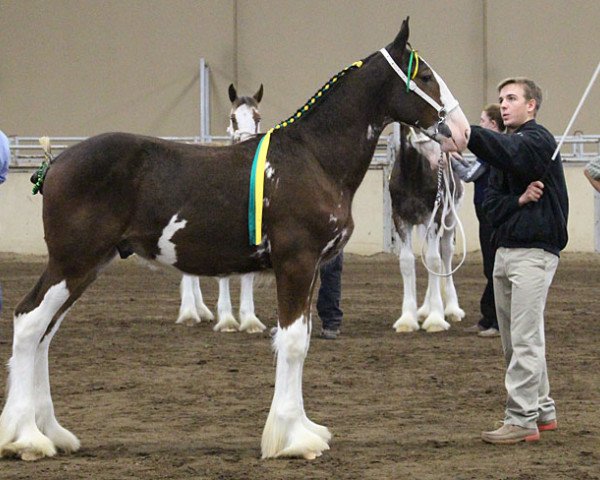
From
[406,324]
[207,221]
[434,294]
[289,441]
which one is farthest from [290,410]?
[434,294]

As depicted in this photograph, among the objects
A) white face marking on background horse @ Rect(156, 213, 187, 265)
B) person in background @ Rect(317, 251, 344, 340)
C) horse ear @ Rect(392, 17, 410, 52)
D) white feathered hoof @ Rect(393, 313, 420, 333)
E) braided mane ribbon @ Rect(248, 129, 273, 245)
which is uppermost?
horse ear @ Rect(392, 17, 410, 52)

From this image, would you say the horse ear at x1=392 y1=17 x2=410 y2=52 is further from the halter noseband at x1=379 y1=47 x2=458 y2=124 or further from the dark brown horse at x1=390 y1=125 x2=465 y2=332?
the dark brown horse at x1=390 y1=125 x2=465 y2=332

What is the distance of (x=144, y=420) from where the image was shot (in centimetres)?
676

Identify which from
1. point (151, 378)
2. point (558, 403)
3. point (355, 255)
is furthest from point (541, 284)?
point (355, 255)

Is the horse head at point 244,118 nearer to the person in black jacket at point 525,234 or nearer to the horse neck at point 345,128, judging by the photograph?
the horse neck at point 345,128

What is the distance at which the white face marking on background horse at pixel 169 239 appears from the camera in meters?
5.91

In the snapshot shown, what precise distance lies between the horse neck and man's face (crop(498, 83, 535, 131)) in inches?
27.8

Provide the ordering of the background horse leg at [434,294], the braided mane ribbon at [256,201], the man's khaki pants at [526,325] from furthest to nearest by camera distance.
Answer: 1. the background horse leg at [434,294]
2. the man's khaki pants at [526,325]
3. the braided mane ribbon at [256,201]

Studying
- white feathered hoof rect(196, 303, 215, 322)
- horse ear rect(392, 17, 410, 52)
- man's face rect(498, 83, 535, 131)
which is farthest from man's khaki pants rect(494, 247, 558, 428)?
white feathered hoof rect(196, 303, 215, 322)

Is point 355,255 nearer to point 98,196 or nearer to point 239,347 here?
point 239,347

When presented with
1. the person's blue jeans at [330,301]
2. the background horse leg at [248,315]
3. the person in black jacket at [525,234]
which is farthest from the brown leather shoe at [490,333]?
the person in black jacket at [525,234]

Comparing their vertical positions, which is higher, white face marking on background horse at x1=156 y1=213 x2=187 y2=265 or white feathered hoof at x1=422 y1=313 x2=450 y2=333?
white face marking on background horse at x1=156 y1=213 x2=187 y2=265

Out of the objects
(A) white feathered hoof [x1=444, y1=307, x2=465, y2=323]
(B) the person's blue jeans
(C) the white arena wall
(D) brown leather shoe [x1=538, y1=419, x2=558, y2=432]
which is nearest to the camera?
(D) brown leather shoe [x1=538, y1=419, x2=558, y2=432]

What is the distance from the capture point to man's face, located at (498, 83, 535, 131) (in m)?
6.18
